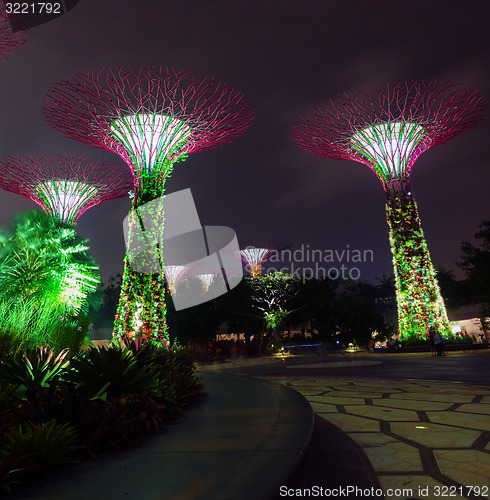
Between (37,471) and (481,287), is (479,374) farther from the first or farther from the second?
(481,287)

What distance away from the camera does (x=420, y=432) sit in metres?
4.14

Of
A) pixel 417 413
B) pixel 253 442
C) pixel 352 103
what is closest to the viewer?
pixel 253 442

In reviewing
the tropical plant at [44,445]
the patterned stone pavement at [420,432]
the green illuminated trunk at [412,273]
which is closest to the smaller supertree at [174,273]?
the green illuminated trunk at [412,273]

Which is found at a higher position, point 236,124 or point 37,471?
point 236,124

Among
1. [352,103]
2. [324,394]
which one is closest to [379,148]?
[352,103]

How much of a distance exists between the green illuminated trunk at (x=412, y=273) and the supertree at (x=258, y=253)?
20.6 metres

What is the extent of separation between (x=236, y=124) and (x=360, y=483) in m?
15.3

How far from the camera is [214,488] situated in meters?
2.10

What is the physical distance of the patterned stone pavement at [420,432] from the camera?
2766mm

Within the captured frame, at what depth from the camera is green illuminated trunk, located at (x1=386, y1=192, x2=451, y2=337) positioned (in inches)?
792

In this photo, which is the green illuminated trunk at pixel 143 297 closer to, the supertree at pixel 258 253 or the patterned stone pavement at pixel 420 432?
the patterned stone pavement at pixel 420 432

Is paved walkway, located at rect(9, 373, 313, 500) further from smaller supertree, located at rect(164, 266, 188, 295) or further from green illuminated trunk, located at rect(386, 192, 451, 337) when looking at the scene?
smaller supertree, located at rect(164, 266, 188, 295)

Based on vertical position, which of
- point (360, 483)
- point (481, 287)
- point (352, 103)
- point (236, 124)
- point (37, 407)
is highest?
point (352, 103)

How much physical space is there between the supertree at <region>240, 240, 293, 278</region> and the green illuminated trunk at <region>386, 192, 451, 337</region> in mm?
20603
